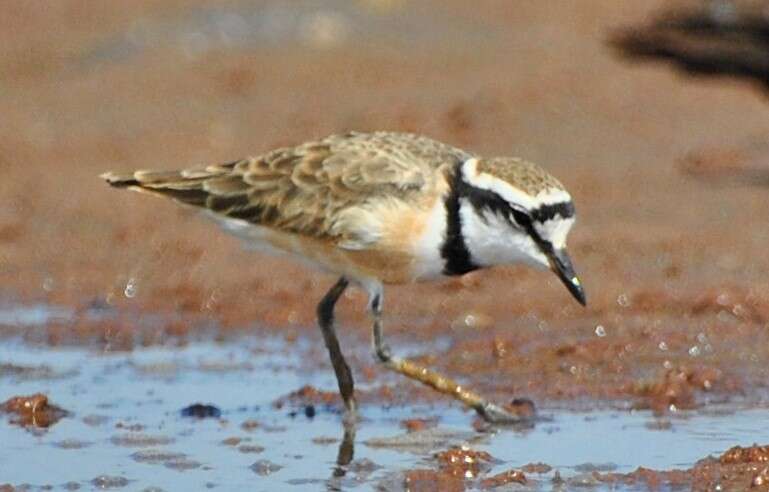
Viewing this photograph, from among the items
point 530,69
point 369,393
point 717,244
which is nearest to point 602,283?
point 717,244

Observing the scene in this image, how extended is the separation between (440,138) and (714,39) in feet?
7.10

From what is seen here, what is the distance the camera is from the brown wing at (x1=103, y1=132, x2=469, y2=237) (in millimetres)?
9266

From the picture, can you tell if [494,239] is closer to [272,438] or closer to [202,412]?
[272,438]

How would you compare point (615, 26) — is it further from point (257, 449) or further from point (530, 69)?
point (257, 449)

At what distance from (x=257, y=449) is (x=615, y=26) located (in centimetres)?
866

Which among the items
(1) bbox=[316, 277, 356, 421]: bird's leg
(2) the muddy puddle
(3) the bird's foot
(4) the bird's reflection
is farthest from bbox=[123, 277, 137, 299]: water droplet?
(3) the bird's foot

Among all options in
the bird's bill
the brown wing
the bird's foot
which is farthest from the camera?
the brown wing

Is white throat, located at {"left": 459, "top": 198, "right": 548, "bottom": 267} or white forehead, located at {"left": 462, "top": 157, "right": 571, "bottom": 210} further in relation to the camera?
white throat, located at {"left": 459, "top": 198, "right": 548, "bottom": 267}

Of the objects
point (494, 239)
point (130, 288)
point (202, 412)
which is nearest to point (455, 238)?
point (494, 239)

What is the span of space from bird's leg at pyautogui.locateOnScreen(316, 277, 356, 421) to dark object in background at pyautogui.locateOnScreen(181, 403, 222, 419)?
561mm

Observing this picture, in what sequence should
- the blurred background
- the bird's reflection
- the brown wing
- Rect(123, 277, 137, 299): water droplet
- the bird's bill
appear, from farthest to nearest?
Rect(123, 277, 137, 299): water droplet < the blurred background < the brown wing < the bird's bill < the bird's reflection

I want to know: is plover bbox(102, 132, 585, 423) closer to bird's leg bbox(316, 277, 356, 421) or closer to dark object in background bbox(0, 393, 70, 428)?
bird's leg bbox(316, 277, 356, 421)

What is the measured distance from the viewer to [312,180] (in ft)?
31.1

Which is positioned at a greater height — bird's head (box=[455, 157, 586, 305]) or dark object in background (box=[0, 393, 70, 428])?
bird's head (box=[455, 157, 586, 305])
